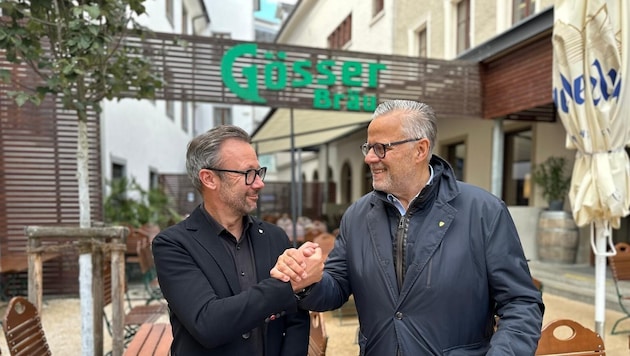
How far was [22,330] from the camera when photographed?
2.15 metres

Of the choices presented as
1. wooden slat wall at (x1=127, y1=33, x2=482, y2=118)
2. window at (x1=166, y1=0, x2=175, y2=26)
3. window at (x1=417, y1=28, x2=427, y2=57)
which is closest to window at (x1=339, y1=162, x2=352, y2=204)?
window at (x1=417, y1=28, x2=427, y2=57)

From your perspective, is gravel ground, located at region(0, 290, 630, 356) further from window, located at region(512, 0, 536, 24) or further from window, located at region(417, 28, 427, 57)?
window, located at region(417, 28, 427, 57)

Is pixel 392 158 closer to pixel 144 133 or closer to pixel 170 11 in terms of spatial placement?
pixel 144 133

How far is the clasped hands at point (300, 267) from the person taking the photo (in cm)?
129

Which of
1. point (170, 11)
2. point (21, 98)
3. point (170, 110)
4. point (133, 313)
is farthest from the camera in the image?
point (170, 110)

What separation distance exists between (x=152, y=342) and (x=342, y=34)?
12.2m

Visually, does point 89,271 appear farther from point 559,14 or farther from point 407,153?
point 559,14

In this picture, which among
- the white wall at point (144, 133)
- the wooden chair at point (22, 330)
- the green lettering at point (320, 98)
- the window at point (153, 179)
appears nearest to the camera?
the wooden chair at point (22, 330)

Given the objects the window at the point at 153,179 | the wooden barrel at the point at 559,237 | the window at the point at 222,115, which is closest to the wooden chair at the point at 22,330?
the wooden barrel at the point at 559,237

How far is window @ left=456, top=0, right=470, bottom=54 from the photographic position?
366 inches

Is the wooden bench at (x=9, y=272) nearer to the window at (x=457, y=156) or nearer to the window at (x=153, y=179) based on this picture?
the window at (x=153, y=179)

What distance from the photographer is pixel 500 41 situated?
A: 6871mm

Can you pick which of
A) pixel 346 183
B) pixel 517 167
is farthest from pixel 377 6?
pixel 346 183

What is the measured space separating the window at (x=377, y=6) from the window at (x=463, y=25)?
1.76m
